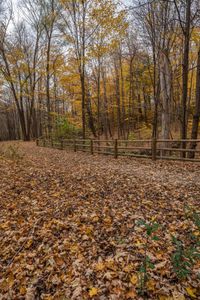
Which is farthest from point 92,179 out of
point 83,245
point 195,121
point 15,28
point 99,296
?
point 15,28

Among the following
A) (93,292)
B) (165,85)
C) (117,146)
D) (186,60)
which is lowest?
(93,292)

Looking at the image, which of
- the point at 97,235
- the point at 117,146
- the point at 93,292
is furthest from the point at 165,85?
the point at 93,292

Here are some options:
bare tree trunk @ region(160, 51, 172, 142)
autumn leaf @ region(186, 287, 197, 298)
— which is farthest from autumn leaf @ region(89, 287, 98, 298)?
bare tree trunk @ region(160, 51, 172, 142)

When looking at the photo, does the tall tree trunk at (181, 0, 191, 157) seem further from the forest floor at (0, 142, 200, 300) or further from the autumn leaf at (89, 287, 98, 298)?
the autumn leaf at (89, 287, 98, 298)

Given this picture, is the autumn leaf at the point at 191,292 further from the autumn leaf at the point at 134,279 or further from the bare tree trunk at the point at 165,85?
the bare tree trunk at the point at 165,85

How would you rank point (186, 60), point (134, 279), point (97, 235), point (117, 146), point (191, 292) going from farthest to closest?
point (117, 146)
point (186, 60)
point (97, 235)
point (134, 279)
point (191, 292)

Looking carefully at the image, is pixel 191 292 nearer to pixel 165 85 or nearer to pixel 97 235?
pixel 97 235

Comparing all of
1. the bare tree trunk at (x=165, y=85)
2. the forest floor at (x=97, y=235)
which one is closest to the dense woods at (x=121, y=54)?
the bare tree trunk at (x=165, y=85)

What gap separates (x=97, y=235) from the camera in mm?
3354

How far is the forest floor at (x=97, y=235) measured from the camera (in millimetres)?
2373

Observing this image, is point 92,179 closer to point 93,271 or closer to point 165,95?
point 93,271

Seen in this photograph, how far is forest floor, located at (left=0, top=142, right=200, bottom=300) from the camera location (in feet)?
7.79

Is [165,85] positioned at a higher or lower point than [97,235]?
higher

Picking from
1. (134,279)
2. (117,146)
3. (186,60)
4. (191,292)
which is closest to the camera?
(191,292)
